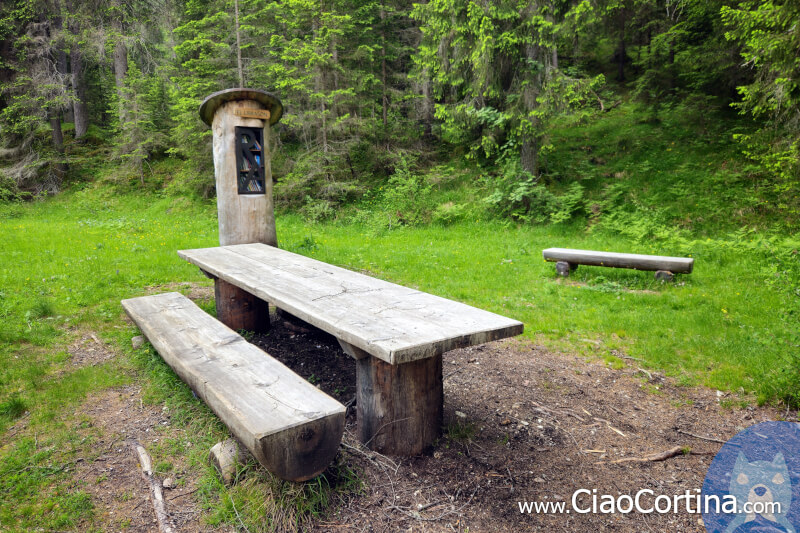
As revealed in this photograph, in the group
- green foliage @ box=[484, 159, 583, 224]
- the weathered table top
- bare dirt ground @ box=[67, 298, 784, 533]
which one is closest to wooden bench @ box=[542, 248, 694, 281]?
bare dirt ground @ box=[67, 298, 784, 533]

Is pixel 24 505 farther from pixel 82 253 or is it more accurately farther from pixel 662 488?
pixel 82 253

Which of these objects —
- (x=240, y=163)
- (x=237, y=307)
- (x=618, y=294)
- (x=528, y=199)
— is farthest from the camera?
(x=528, y=199)

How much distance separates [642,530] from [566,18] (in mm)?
10253

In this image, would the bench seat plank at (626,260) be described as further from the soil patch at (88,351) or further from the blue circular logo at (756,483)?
the soil patch at (88,351)

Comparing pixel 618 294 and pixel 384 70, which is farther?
pixel 384 70

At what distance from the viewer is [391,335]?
2.28 m

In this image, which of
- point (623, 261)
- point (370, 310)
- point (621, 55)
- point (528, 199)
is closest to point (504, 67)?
point (528, 199)

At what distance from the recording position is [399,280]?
279 inches

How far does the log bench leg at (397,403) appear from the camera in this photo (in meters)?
2.63

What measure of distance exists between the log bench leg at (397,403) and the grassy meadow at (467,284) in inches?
19.3

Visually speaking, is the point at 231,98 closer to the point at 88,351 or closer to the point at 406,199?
the point at 88,351

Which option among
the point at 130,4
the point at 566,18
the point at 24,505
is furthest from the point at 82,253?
the point at 130,4

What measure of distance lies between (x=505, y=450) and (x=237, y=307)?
3.16 meters

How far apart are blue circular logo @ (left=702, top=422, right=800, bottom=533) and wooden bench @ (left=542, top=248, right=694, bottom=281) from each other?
357cm
